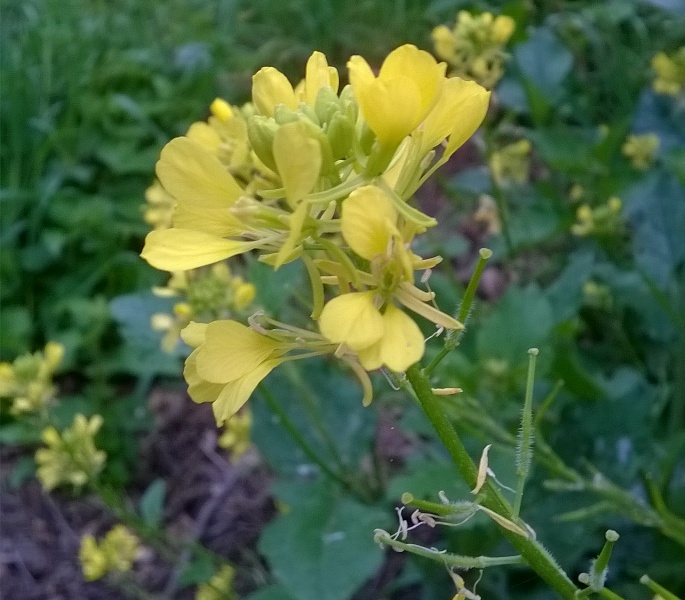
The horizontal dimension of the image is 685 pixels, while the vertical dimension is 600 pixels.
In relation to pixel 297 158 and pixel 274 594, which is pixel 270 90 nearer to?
pixel 297 158

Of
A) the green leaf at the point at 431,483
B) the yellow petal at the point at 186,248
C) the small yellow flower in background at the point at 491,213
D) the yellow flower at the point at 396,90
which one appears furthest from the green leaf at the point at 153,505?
the yellow flower at the point at 396,90

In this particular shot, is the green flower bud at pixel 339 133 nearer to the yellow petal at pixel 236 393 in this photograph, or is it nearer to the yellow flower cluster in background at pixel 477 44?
the yellow petal at pixel 236 393

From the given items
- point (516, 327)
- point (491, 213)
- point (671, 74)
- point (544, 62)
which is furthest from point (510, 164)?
point (516, 327)

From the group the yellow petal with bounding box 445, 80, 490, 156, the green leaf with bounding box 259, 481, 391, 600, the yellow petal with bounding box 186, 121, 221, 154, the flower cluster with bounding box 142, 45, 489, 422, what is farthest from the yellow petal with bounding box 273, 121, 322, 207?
the green leaf with bounding box 259, 481, 391, 600

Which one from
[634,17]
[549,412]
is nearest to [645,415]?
[549,412]

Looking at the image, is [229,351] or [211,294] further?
[211,294]

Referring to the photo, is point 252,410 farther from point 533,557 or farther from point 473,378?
point 533,557

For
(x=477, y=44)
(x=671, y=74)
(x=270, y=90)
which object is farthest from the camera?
(x=671, y=74)

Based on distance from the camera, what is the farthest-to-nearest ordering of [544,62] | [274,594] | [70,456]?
[544,62]
[70,456]
[274,594]

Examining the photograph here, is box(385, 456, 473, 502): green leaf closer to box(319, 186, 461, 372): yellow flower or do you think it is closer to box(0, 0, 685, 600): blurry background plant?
box(0, 0, 685, 600): blurry background plant
